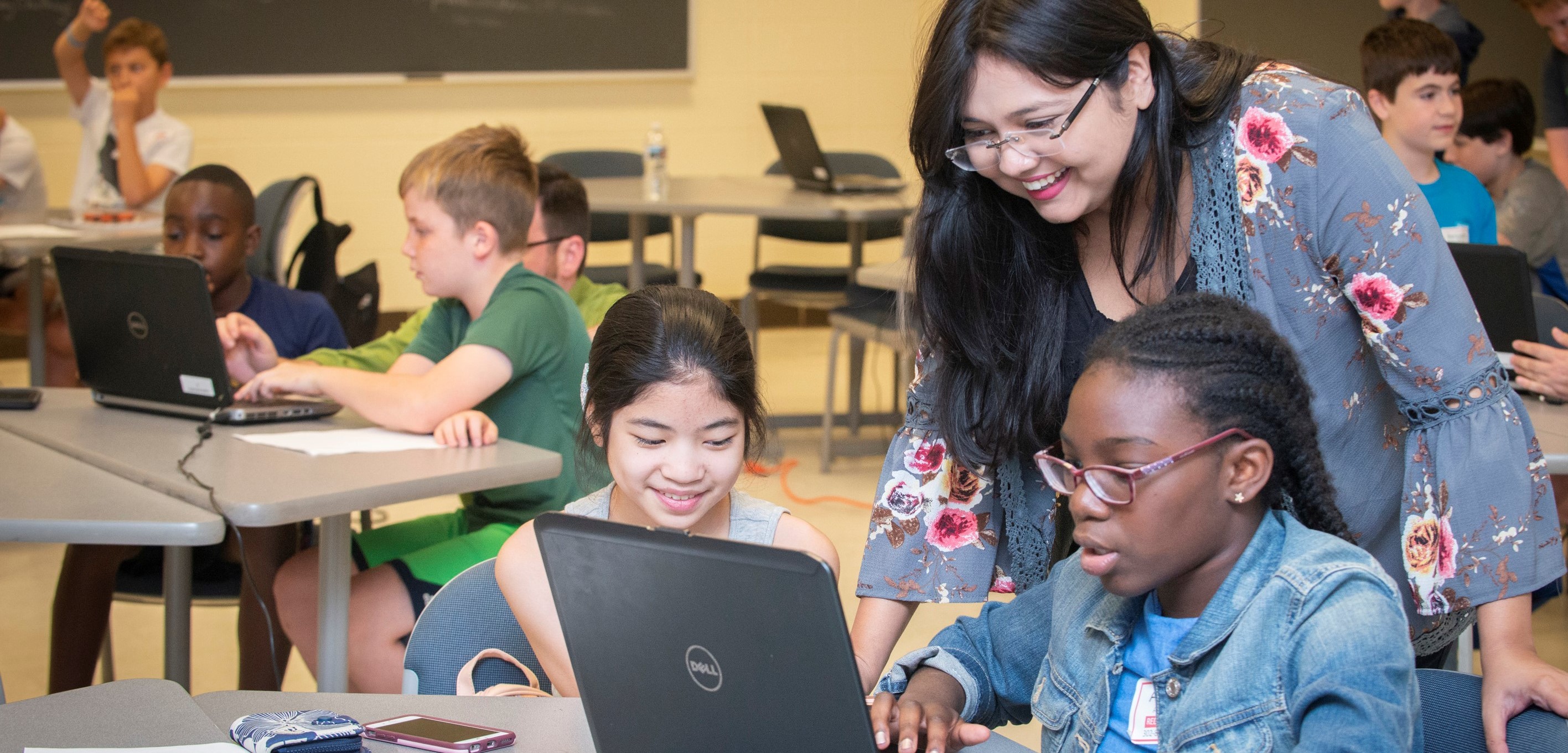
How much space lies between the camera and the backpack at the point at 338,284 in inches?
136

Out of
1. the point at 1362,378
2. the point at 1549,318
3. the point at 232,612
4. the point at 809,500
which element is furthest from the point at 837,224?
the point at 1362,378

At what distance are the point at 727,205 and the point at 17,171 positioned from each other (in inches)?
89.3

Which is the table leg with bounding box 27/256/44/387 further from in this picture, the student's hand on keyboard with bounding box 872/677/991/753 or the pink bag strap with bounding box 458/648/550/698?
Result: the student's hand on keyboard with bounding box 872/677/991/753

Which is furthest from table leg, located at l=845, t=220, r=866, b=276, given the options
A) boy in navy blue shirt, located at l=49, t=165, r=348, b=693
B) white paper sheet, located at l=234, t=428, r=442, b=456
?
white paper sheet, located at l=234, t=428, r=442, b=456

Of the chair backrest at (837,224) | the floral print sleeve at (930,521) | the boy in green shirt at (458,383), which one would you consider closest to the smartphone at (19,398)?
the boy in green shirt at (458,383)

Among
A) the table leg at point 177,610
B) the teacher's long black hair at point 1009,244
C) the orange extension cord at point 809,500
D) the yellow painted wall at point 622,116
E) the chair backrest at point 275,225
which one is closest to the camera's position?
the teacher's long black hair at point 1009,244

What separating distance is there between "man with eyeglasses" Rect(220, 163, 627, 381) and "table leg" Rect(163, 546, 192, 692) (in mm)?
443

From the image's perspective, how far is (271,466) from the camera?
196 cm

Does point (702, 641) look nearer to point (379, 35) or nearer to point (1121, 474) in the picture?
point (1121, 474)

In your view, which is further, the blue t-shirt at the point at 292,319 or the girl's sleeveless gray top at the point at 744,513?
the blue t-shirt at the point at 292,319

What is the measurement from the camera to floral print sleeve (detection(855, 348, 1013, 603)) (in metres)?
1.37

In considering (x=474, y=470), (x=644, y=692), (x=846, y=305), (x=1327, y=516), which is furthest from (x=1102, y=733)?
(x=846, y=305)

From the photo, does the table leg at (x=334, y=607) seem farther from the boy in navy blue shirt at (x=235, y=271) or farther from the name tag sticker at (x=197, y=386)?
the boy in navy blue shirt at (x=235, y=271)

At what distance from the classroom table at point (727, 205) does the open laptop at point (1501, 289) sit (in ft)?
6.11
